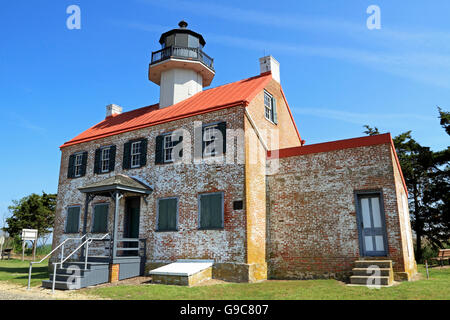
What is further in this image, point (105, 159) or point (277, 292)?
point (105, 159)

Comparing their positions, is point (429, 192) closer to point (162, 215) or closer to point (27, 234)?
point (162, 215)

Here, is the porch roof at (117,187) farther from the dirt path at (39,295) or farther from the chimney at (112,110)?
the chimney at (112,110)

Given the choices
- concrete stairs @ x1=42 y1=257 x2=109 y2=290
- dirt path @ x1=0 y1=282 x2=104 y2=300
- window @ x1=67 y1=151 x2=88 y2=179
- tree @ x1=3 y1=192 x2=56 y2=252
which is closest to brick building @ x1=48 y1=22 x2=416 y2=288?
concrete stairs @ x1=42 y1=257 x2=109 y2=290

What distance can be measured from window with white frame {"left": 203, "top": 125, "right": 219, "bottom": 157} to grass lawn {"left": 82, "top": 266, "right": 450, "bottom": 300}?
16.5 ft

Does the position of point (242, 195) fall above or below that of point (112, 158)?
below

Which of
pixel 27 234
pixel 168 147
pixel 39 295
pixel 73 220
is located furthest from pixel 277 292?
pixel 73 220

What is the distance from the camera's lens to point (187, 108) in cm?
1521

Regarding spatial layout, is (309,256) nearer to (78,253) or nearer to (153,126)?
(153,126)

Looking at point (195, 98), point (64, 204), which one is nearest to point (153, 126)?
point (195, 98)

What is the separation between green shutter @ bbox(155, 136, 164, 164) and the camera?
14468 mm

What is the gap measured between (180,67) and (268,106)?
5.88 m

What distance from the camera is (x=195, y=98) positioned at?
16750mm
